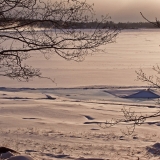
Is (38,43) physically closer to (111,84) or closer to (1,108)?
(1,108)

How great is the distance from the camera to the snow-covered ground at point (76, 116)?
926cm

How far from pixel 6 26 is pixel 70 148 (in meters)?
3.84

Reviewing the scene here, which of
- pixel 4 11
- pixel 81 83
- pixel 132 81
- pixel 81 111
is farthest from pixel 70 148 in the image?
pixel 132 81

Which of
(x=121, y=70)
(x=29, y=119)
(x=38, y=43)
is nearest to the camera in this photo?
(x=38, y=43)

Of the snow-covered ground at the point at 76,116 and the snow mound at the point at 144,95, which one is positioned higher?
the snow-covered ground at the point at 76,116

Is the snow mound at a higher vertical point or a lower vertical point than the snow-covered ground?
lower

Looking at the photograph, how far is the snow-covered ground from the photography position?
30.4ft

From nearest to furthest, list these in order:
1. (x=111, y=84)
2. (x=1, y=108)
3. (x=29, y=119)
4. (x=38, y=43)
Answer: (x=38, y=43), (x=29, y=119), (x=1, y=108), (x=111, y=84)

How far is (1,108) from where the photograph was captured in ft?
49.3

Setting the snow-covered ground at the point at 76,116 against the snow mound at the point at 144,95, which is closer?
the snow-covered ground at the point at 76,116

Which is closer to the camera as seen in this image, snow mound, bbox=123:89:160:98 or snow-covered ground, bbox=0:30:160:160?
snow-covered ground, bbox=0:30:160:160

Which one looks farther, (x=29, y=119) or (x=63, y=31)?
(x=29, y=119)

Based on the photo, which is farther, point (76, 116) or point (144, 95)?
point (144, 95)

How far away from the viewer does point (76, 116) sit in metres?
14.3
